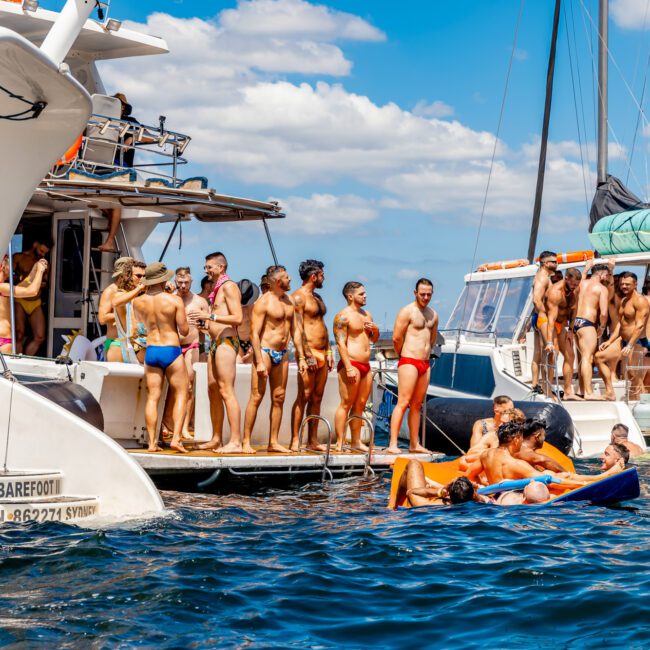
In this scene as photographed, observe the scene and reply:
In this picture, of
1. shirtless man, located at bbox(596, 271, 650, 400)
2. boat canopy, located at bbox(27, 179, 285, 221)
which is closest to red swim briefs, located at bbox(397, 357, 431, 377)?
boat canopy, located at bbox(27, 179, 285, 221)

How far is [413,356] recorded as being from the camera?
12344 millimetres

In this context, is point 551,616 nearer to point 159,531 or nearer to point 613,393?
point 159,531

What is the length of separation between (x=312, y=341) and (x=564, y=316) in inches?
220

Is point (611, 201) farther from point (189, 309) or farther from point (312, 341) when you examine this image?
point (189, 309)

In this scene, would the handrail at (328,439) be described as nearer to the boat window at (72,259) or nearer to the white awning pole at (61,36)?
the boat window at (72,259)

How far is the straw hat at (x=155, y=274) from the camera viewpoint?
10.5 meters

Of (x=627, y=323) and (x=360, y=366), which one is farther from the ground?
(x=627, y=323)

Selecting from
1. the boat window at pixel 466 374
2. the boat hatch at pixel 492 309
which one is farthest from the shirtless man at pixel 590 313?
the boat hatch at pixel 492 309

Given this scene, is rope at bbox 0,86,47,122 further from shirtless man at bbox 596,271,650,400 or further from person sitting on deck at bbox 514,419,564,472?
shirtless man at bbox 596,271,650,400

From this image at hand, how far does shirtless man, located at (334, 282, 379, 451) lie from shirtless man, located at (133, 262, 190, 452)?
210 centimetres

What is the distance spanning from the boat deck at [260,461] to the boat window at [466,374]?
5942mm

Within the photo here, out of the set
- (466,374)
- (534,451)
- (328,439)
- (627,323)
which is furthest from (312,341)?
(466,374)

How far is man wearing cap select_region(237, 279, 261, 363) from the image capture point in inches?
516

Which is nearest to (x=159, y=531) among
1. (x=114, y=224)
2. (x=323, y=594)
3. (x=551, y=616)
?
(x=323, y=594)
